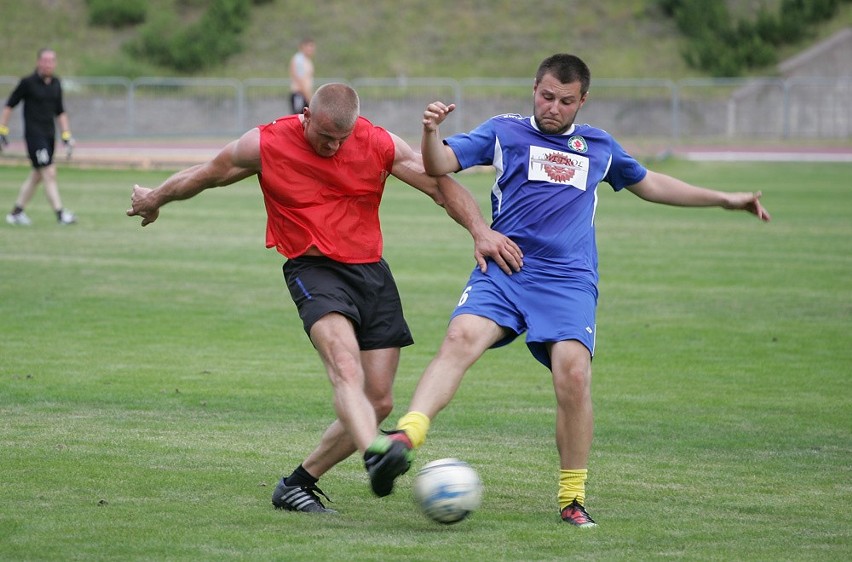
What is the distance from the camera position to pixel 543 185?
6305mm

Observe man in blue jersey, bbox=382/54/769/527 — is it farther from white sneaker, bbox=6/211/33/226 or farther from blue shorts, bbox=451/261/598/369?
white sneaker, bbox=6/211/33/226

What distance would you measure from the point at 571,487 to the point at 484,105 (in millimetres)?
35264

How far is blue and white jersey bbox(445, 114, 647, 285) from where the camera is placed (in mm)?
6289

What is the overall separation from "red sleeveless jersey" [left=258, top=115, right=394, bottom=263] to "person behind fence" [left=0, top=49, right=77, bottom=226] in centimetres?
1374

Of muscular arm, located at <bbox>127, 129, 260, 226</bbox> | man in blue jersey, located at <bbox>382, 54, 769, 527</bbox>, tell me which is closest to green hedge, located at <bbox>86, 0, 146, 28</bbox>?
muscular arm, located at <bbox>127, 129, 260, 226</bbox>

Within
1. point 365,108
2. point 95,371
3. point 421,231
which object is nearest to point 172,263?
point 421,231

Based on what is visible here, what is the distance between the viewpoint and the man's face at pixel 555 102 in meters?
6.21

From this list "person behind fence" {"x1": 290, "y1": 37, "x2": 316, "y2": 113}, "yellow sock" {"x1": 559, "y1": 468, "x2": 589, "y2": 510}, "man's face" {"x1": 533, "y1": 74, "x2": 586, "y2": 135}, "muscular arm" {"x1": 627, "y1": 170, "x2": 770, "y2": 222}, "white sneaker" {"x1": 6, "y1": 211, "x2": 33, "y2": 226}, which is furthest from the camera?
"person behind fence" {"x1": 290, "y1": 37, "x2": 316, "y2": 113}

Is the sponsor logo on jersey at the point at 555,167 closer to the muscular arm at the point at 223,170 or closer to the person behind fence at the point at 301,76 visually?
the muscular arm at the point at 223,170

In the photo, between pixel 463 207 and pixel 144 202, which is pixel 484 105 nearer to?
pixel 144 202

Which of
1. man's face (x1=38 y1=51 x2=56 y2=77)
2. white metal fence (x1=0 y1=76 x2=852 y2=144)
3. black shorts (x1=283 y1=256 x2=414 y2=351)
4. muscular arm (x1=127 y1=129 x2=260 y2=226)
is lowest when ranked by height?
white metal fence (x1=0 y1=76 x2=852 y2=144)

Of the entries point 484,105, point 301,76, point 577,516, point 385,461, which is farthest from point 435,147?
point 484,105

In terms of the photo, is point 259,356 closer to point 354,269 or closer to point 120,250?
point 354,269

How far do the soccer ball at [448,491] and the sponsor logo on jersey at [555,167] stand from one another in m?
1.50
